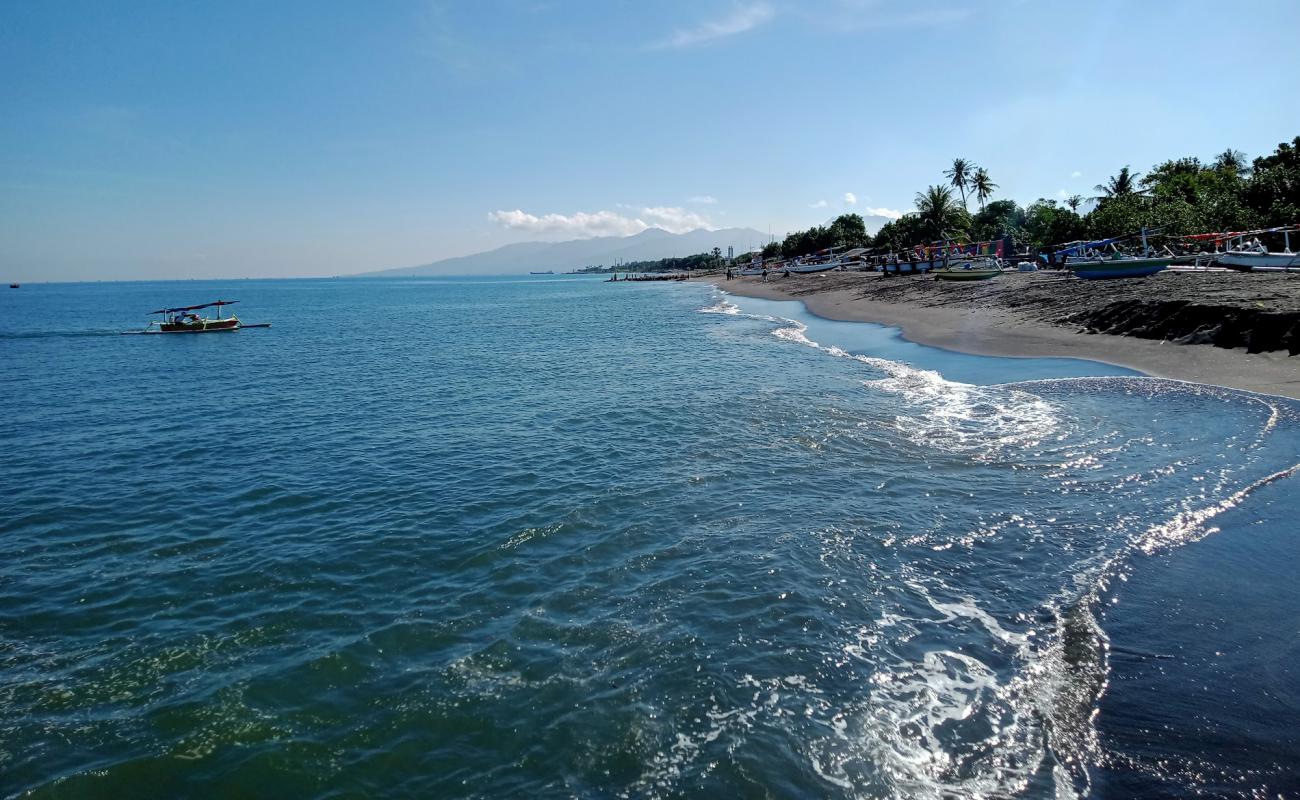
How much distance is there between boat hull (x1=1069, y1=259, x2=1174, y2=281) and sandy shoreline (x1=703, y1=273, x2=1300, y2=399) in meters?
8.57

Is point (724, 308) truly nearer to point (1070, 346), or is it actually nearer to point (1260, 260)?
point (1260, 260)

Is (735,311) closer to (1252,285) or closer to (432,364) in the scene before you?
(432,364)

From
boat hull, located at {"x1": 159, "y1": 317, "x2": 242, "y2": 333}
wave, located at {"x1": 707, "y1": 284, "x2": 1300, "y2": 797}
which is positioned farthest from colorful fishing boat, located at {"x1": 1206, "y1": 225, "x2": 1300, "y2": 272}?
boat hull, located at {"x1": 159, "y1": 317, "x2": 242, "y2": 333}

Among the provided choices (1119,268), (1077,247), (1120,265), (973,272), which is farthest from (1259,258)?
(973,272)

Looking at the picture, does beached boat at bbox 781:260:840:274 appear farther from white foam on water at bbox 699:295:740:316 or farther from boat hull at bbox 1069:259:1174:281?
boat hull at bbox 1069:259:1174:281

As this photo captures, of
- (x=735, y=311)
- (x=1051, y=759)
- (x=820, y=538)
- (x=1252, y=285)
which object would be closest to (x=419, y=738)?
→ (x=1051, y=759)

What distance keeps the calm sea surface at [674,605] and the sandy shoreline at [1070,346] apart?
7.11ft

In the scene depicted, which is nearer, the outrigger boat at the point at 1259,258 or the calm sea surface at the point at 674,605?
the calm sea surface at the point at 674,605

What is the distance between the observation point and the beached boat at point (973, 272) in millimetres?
59897

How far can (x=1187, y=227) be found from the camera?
5369 centimetres

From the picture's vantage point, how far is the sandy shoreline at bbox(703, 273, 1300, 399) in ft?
68.5

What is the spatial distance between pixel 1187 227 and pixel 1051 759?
64.8 m

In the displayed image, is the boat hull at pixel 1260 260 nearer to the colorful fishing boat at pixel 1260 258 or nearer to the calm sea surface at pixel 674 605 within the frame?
the colorful fishing boat at pixel 1260 258

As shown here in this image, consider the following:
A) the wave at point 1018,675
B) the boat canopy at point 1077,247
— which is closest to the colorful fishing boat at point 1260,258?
the boat canopy at point 1077,247
